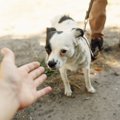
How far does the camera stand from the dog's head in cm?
326

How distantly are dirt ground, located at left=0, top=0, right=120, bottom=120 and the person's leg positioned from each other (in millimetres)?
184

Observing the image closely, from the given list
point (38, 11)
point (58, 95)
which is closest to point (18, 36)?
point (38, 11)

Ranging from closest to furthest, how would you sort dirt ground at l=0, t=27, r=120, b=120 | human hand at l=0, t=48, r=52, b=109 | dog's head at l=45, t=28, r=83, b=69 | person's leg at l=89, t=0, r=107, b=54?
human hand at l=0, t=48, r=52, b=109
dog's head at l=45, t=28, r=83, b=69
dirt ground at l=0, t=27, r=120, b=120
person's leg at l=89, t=0, r=107, b=54

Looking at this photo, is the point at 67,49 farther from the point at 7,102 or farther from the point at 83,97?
the point at 7,102

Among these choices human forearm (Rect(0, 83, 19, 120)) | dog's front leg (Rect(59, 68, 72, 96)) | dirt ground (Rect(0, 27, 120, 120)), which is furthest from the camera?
dog's front leg (Rect(59, 68, 72, 96))

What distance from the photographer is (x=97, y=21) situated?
14.4ft

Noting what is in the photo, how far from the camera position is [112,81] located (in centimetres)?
407

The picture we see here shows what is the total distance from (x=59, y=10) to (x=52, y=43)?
9.44ft

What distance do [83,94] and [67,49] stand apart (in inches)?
31.4

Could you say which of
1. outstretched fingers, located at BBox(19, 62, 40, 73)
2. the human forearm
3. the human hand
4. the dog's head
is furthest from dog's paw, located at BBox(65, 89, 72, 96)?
the human forearm

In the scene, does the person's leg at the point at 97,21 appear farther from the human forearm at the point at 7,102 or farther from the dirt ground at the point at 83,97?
the human forearm at the point at 7,102

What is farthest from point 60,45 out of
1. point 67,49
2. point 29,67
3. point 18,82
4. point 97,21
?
point 97,21

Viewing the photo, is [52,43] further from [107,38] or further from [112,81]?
[107,38]

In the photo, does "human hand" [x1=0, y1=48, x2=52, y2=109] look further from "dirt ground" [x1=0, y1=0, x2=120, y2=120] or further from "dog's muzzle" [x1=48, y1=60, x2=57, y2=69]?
"dirt ground" [x1=0, y1=0, x2=120, y2=120]
